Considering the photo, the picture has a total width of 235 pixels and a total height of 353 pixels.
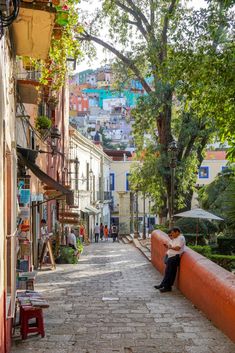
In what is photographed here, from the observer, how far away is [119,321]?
27.9 ft

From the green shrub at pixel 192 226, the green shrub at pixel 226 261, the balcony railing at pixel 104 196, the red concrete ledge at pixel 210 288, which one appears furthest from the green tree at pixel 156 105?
the balcony railing at pixel 104 196

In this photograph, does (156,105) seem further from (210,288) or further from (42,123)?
(210,288)

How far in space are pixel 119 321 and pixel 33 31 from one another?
14.7 ft

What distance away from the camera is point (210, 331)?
788cm

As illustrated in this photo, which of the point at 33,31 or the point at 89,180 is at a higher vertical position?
the point at 33,31

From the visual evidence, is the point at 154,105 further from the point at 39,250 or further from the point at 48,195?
the point at 39,250

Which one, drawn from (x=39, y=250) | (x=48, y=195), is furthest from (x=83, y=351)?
(x=48, y=195)

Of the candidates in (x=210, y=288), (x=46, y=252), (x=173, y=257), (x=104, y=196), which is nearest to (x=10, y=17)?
(x=210, y=288)

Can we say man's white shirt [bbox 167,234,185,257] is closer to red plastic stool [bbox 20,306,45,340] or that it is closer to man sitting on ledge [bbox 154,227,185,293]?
man sitting on ledge [bbox 154,227,185,293]

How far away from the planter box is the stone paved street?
3890mm

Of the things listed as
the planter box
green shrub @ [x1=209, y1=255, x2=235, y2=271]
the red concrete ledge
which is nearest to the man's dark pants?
the red concrete ledge

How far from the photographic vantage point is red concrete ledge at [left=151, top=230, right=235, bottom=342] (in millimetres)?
7473

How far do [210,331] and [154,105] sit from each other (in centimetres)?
1406

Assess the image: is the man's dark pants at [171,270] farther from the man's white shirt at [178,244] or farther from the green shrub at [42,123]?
the green shrub at [42,123]
